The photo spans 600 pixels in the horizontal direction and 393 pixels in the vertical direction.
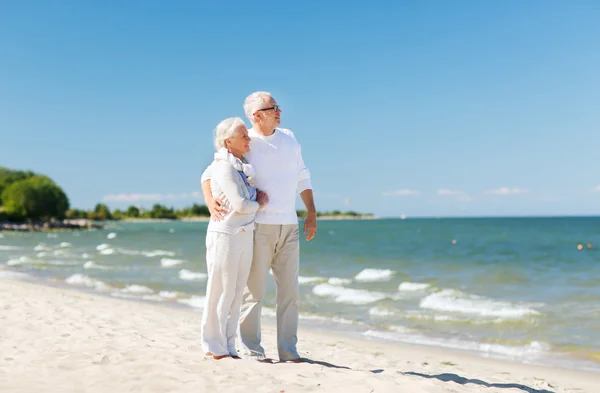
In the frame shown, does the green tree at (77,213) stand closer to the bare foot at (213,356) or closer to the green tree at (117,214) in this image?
the green tree at (117,214)

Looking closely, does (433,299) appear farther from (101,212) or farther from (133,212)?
(133,212)

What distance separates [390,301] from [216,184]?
30.3 feet

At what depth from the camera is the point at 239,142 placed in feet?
15.3

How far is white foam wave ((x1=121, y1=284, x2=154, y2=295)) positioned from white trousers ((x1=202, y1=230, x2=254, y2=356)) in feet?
35.3

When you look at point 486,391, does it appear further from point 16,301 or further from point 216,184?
point 16,301

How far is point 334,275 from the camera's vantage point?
67.2 feet

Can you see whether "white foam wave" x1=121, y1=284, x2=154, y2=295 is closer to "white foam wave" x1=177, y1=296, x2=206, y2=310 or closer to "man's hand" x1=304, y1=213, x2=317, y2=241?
"white foam wave" x1=177, y1=296, x2=206, y2=310

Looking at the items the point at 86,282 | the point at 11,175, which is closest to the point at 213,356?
the point at 86,282

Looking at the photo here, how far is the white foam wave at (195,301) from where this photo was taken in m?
12.8

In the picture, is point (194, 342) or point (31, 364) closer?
point (31, 364)

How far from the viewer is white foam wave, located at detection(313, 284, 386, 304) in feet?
43.6

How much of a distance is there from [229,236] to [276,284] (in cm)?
60

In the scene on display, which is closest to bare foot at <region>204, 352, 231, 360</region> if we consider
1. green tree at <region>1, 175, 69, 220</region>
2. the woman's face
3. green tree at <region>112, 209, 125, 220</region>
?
the woman's face

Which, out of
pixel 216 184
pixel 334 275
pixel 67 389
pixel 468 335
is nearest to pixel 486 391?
pixel 216 184
